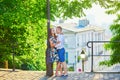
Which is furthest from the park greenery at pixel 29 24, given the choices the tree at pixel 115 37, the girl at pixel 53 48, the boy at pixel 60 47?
the boy at pixel 60 47

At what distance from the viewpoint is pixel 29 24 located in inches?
890

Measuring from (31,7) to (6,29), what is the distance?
256 cm

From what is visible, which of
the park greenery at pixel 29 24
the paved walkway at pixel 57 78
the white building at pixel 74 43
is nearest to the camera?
the paved walkway at pixel 57 78

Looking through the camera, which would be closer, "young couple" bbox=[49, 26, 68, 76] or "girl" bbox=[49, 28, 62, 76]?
"young couple" bbox=[49, 26, 68, 76]

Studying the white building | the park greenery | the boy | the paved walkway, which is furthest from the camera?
the white building

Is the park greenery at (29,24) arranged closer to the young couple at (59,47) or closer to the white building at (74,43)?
the young couple at (59,47)

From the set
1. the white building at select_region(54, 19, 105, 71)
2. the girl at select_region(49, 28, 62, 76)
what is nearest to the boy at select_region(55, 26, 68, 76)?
the girl at select_region(49, 28, 62, 76)

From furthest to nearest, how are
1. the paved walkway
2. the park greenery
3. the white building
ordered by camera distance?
the white building
the park greenery
the paved walkway

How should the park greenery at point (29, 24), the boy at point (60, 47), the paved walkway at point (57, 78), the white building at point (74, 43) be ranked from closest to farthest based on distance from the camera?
Answer: the boy at point (60, 47), the paved walkway at point (57, 78), the park greenery at point (29, 24), the white building at point (74, 43)

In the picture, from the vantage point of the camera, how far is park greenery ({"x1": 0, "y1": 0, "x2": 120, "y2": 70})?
19.0 m

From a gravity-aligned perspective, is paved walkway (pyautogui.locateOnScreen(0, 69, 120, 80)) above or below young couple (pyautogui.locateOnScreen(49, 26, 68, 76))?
below

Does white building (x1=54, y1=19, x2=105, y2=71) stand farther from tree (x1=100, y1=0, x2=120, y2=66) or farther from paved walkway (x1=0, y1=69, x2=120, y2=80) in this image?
paved walkway (x1=0, y1=69, x2=120, y2=80)

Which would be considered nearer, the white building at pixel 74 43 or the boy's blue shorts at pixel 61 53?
the boy's blue shorts at pixel 61 53

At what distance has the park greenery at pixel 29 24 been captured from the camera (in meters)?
19.0
